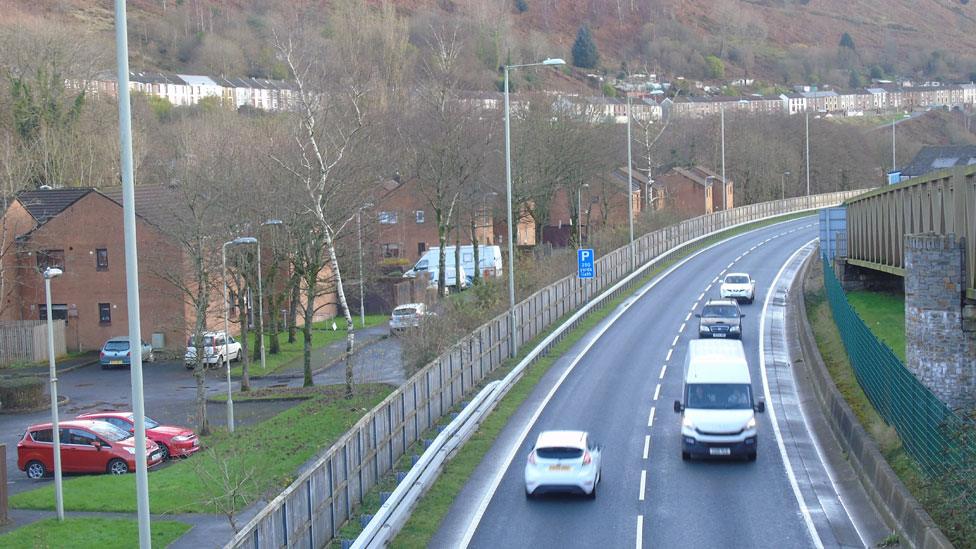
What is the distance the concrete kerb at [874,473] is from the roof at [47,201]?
39.5 m

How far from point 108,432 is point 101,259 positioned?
25385mm

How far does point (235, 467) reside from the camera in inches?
893

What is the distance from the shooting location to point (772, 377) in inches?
1175

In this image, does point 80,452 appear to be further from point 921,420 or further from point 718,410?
point 921,420

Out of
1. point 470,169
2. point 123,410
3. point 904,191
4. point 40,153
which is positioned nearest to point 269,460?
point 123,410

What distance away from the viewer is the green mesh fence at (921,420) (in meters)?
14.6

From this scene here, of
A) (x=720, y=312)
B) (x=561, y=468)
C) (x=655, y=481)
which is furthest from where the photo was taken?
(x=720, y=312)

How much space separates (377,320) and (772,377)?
101 ft

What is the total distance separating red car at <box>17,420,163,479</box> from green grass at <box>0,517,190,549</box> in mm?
5565

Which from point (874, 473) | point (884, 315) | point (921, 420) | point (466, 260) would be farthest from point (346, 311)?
point (466, 260)

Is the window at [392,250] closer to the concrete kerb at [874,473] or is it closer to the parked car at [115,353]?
the parked car at [115,353]

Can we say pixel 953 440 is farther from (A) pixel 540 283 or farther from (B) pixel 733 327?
(A) pixel 540 283

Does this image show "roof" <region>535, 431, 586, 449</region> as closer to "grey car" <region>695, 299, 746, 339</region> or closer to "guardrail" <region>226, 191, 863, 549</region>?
"guardrail" <region>226, 191, 863, 549</region>

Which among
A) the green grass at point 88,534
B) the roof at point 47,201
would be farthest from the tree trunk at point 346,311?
the roof at point 47,201
